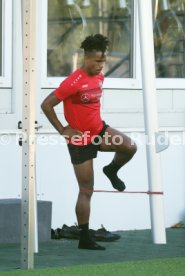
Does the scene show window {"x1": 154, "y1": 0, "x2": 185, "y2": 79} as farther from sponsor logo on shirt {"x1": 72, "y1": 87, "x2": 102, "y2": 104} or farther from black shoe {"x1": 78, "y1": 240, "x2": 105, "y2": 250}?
black shoe {"x1": 78, "y1": 240, "x2": 105, "y2": 250}

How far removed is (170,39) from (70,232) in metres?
3.01

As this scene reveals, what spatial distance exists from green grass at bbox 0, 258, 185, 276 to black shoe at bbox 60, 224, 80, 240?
83.5 inches

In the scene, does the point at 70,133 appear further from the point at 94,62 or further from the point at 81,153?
the point at 94,62

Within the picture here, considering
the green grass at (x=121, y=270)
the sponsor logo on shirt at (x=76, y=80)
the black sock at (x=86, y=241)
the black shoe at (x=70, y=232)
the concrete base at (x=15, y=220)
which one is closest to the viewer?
the green grass at (x=121, y=270)

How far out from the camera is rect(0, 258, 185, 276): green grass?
28.0ft

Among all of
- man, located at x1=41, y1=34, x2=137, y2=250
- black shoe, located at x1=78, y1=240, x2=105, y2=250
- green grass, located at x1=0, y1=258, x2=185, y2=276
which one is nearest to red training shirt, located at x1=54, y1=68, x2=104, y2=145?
man, located at x1=41, y1=34, x2=137, y2=250

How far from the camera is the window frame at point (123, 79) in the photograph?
1195cm

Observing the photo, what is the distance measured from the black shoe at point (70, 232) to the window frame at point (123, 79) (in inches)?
63.6

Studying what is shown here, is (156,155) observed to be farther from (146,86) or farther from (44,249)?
(44,249)

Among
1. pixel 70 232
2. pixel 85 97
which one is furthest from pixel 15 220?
pixel 85 97

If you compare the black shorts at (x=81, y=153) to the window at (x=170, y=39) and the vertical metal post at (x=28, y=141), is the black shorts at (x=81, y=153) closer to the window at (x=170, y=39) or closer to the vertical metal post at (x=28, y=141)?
the vertical metal post at (x=28, y=141)

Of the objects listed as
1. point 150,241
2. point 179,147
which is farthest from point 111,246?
point 179,147

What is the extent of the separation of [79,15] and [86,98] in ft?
7.42

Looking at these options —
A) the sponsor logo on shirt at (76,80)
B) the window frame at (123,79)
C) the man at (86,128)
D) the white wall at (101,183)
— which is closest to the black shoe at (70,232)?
the white wall at (101,183)
